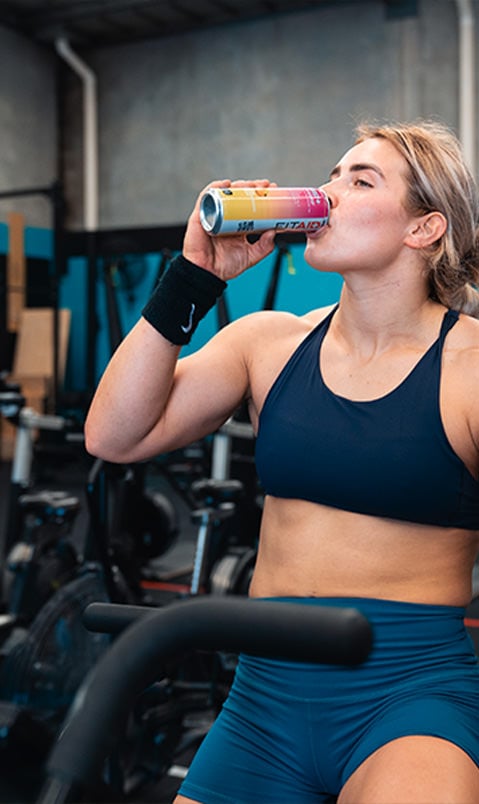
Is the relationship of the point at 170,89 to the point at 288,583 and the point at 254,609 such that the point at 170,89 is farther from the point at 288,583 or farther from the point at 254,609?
the point at 254,609

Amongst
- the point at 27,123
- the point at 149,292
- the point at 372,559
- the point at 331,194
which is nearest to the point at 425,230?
the point at 331,194

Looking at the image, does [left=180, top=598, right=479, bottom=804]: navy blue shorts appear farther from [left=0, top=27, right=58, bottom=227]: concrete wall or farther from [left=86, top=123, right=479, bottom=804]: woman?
[left=0, top=27, right=58, bottom=227]: concrete wall

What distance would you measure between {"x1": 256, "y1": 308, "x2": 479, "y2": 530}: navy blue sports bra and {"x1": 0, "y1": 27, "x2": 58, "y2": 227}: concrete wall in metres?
7.93

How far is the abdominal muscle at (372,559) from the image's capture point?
1.27 metres

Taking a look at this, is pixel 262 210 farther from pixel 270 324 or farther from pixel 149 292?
pixel 149 292

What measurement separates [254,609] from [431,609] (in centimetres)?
74

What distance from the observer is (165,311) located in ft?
4.42

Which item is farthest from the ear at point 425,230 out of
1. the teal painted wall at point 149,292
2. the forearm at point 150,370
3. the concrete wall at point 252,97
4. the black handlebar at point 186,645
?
the concrete wall at point 252,97

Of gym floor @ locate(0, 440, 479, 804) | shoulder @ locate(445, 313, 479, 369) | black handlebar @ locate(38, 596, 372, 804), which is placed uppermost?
shoulder @ locate(445, 313, 479, 369)

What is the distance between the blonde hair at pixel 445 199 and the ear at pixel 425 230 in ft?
0.04

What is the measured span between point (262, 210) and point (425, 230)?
0.29m

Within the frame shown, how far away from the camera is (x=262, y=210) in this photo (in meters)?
1.28

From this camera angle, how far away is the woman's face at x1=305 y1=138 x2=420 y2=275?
135cm

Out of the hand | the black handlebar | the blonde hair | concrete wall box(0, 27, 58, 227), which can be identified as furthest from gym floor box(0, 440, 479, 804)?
concrete wall box(0, 27, 58, 227)
